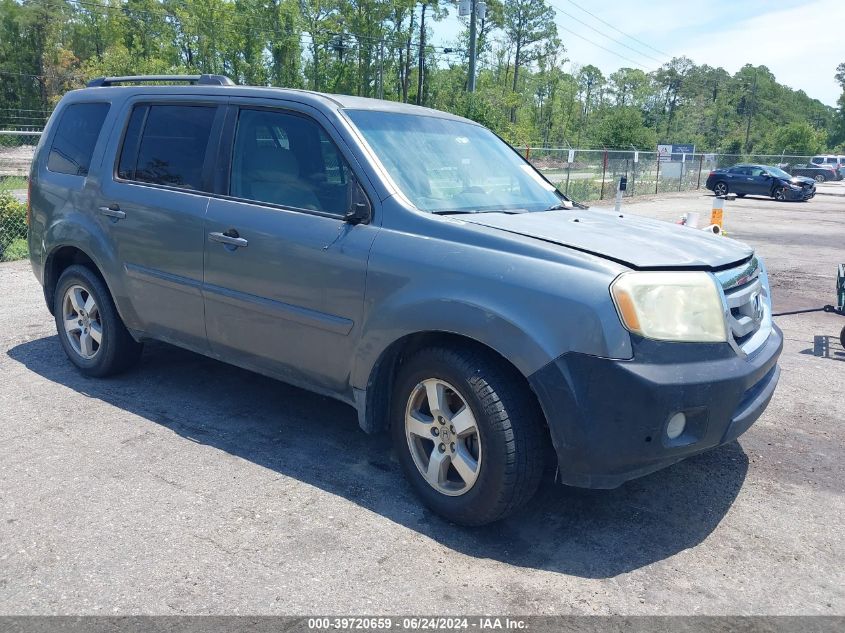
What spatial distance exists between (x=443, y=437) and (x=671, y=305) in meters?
1.18

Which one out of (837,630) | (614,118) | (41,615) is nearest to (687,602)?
(837,630)

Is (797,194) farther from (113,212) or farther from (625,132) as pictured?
(113,212)

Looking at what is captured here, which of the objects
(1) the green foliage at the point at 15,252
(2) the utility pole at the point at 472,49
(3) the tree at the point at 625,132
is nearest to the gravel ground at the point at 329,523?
(1) the green foliage at the point at 15,252

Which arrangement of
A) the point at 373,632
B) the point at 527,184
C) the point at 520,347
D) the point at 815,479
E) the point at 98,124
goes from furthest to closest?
the point at 98,124 → the point at 527,184 → the point at 815,479 → the point at 520,347 → the point at 373,632

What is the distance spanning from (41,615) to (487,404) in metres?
1.90

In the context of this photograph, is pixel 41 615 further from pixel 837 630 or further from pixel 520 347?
pixel 837 630

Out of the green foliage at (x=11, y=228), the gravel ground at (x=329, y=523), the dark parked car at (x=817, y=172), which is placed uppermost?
the dark parked car at (x=817, y=172)

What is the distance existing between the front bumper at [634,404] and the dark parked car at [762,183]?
30.6 m

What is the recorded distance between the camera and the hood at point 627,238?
3.31 m

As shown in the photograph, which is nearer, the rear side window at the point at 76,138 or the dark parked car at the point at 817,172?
the rear side window at the point at 76,138

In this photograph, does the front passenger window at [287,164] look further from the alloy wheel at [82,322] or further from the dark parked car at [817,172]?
the dark parked car at [817,172]

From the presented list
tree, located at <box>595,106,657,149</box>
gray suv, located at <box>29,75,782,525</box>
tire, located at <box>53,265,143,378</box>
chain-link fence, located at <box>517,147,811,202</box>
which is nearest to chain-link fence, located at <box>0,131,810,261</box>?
chain-link fence, located at <box>517,147,811,202</box>

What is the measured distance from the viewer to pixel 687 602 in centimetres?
295

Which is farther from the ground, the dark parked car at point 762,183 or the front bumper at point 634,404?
the dark parked car at point 762,183
